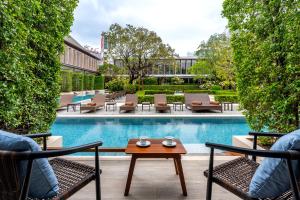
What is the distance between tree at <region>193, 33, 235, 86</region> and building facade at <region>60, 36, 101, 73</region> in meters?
15.5

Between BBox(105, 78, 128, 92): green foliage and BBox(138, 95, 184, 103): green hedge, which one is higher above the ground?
BBox(105, 78, 128, 92): green foliage

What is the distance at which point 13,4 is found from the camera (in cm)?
276

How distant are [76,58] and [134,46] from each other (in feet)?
42.1

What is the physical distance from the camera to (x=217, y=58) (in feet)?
81.5

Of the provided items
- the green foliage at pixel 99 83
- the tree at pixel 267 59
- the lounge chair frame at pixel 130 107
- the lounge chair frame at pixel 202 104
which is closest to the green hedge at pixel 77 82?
the green foliage at pixel 99 83

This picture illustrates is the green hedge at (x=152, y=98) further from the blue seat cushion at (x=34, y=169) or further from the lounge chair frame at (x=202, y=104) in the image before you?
the blue seat cushion at (x=34, y=169)

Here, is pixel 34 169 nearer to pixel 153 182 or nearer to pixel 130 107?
pixel 153 182

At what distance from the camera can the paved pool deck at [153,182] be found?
258cm

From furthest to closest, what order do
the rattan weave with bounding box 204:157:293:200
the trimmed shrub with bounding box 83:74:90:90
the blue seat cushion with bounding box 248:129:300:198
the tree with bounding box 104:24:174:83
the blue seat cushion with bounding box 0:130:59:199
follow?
the trimmed shrub with bounding box 83:74:90:90
the tree with bounding box 104:24:174:83
the rattan weave with bounding box 204:157:293:200
the blue seat cushion with bounding box 248:129:300:198
the blue seat cushion with bounding box 0:130:59:199

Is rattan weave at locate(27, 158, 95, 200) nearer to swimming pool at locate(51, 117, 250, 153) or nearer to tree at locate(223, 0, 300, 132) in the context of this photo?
Answer: tree at locate(223, 0, 300, 132)

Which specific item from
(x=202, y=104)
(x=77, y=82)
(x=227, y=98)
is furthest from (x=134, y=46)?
(x=202, y=104)

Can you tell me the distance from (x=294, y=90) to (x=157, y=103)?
9034 millimetres

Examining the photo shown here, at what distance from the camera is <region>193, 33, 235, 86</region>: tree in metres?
20.4

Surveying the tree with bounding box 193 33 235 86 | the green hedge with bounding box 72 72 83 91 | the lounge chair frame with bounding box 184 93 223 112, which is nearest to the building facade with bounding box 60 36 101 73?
the green hedge with bounding box 72 72 83 91
